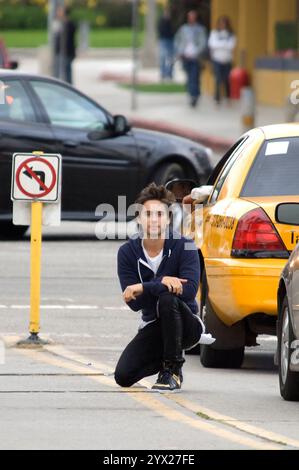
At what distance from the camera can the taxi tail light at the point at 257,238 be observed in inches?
412

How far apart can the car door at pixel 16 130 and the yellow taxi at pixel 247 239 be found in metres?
6.52

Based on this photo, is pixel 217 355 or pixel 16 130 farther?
pixel 16 130

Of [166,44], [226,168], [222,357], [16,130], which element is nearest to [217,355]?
[222,357]

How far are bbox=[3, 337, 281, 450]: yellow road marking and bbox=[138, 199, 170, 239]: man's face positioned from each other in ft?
2.97

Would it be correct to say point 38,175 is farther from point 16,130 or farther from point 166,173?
point 166,173

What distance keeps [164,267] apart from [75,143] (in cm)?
848

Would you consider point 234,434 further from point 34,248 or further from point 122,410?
point 34,248

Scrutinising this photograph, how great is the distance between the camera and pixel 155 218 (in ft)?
Result: 32.1

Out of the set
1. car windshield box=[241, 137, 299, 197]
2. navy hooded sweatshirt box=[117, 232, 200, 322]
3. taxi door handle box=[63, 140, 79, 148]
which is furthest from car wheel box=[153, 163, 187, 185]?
navy hooded sweatshirt box=[117, 232, 200, 322]

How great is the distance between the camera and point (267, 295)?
411 inches

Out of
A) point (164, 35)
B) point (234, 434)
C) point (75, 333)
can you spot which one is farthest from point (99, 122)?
point (164, 35)

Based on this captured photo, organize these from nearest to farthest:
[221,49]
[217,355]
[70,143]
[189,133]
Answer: [217,355], [70,143], [189,133], [221,49]

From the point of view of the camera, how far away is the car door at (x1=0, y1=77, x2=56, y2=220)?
1780 cm
